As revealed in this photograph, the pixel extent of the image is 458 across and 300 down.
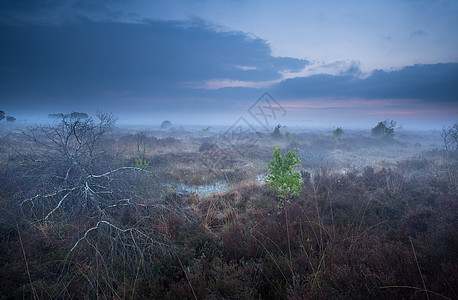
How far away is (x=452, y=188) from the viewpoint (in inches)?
257

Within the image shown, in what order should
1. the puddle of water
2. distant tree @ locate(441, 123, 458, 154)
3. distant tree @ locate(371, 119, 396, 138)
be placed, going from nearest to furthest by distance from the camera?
the puddle of water → distant tree @ locate(441, 123, 458, 154) → distant tree @ locate(371, 119, 396, 138)

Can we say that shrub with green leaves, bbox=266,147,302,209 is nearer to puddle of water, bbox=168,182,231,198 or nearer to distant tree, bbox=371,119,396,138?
puddle of water, bbox=168,182,231,198

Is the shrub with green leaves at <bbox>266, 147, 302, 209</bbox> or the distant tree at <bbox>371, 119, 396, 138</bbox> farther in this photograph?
the distant tree at <bbox>371, 119, 396, 138</bbox>

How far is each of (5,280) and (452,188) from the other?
12130mm

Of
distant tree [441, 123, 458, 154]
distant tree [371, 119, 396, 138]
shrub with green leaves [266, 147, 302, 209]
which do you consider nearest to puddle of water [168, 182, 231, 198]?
shrub with green leaves [266, 147, 302, 209]

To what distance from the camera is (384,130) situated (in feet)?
96.2

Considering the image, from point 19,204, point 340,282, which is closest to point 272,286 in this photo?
point 340,282

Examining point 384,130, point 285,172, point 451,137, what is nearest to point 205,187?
point 285,172

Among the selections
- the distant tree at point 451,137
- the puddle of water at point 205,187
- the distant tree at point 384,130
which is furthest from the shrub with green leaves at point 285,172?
the distant tree at point 384,130

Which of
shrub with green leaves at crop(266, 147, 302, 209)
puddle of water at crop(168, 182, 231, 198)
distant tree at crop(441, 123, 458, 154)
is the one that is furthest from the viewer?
distant tree at crop(441, 123, 458, 154)

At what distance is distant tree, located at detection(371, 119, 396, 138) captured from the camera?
95.0ft

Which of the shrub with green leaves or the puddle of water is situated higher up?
the shrub with green leaves

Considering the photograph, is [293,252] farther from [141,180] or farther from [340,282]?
[141,180]

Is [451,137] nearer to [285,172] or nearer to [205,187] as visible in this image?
[285,172]
